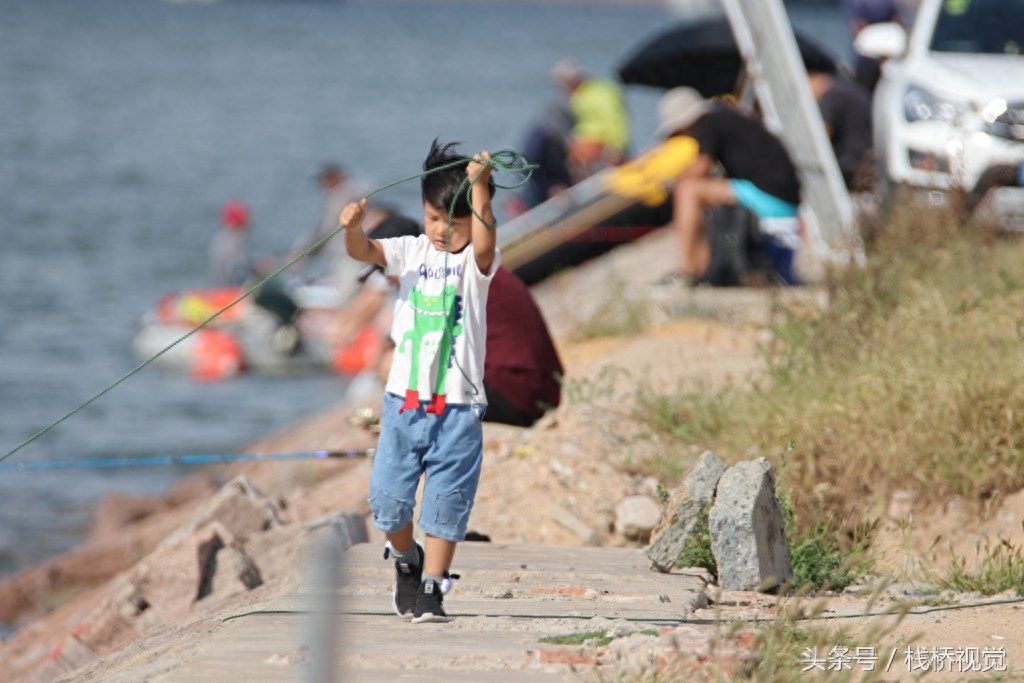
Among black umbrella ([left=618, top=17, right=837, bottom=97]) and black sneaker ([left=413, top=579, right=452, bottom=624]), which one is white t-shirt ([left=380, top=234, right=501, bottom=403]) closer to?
black sneaker ([left=413, top=579, right=452, bottom=624])

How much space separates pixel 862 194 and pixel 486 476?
172 inches

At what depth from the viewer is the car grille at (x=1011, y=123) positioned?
10.6m

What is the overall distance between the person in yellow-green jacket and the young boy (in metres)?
12.2

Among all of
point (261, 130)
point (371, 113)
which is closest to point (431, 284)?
point (261, 130)

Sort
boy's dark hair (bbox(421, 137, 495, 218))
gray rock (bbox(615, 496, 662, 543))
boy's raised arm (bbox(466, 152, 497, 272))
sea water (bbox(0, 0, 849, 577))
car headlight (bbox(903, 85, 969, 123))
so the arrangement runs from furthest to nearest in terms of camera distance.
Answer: sea water (bbox(0, 0, 849, 577)), car headlight (bbox(903, 85, 969, 123)), gray rock (bbox(615, 496, 662, 543)), boy's dark hair (bbox(421, 137, 495, 218)), boy's raised arm (bbox(466, 152, 497, 272))

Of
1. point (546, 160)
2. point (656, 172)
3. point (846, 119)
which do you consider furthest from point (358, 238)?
point (546, 160)

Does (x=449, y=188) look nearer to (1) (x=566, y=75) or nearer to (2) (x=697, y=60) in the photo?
(2) (x=697, y=60)

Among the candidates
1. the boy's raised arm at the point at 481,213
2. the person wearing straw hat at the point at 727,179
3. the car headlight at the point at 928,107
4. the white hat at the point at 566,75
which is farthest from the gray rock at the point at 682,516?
the white hat at the point at 566,75

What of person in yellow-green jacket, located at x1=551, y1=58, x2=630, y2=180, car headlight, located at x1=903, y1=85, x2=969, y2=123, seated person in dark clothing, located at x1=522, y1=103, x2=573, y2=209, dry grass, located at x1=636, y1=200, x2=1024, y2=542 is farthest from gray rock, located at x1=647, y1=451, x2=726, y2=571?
person in yellow-green jacket, located at x1=551, y1=58, x2=630, y2=180

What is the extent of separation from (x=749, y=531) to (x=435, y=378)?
1232 mm

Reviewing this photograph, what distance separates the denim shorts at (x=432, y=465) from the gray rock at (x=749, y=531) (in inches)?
39.6

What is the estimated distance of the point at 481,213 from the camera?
4.72 meters

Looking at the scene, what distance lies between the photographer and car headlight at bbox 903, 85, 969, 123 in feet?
36.0

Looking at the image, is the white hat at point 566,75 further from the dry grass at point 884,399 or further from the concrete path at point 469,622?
the concrete path at point 469,622
